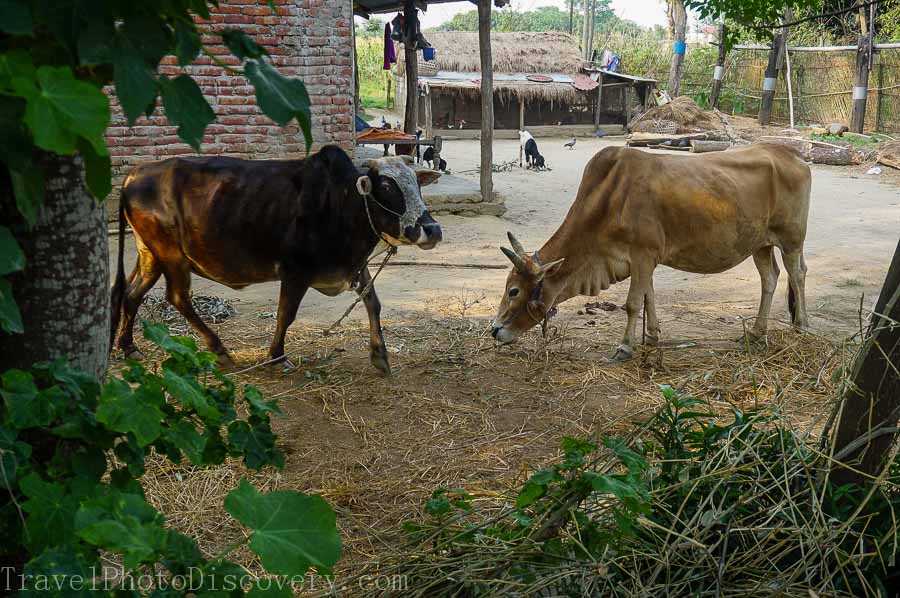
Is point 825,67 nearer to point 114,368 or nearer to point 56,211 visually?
point 114,368

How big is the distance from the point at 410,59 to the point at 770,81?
43.9 ft

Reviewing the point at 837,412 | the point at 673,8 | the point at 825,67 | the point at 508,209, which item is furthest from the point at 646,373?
the point at 673,8

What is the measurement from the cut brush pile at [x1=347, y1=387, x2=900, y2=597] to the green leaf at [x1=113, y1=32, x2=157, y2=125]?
1.45m

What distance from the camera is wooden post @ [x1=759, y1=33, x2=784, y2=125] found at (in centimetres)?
2225

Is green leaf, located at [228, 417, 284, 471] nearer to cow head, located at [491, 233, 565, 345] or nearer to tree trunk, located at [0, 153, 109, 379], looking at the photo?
tree trunk, located at [0, 153, 109, 379]

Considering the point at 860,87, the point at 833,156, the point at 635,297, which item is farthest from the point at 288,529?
the point at 860,87

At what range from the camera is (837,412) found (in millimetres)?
2514

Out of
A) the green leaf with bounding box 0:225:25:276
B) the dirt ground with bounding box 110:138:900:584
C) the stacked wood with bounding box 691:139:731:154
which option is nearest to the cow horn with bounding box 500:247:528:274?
the dirt ground with bounding box 110:138:900:584

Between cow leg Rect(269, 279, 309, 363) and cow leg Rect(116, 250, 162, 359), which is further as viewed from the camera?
cow leg Rect(116, 250, 162, 359)

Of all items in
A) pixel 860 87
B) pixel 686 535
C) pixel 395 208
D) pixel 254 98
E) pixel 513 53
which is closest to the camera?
pixel 686 535

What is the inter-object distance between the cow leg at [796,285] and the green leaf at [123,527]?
18.2 feet

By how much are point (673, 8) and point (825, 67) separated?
28.4ft

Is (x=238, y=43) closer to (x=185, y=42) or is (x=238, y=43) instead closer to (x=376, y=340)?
(x=185, y=42)

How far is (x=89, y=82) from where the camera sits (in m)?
1.30
